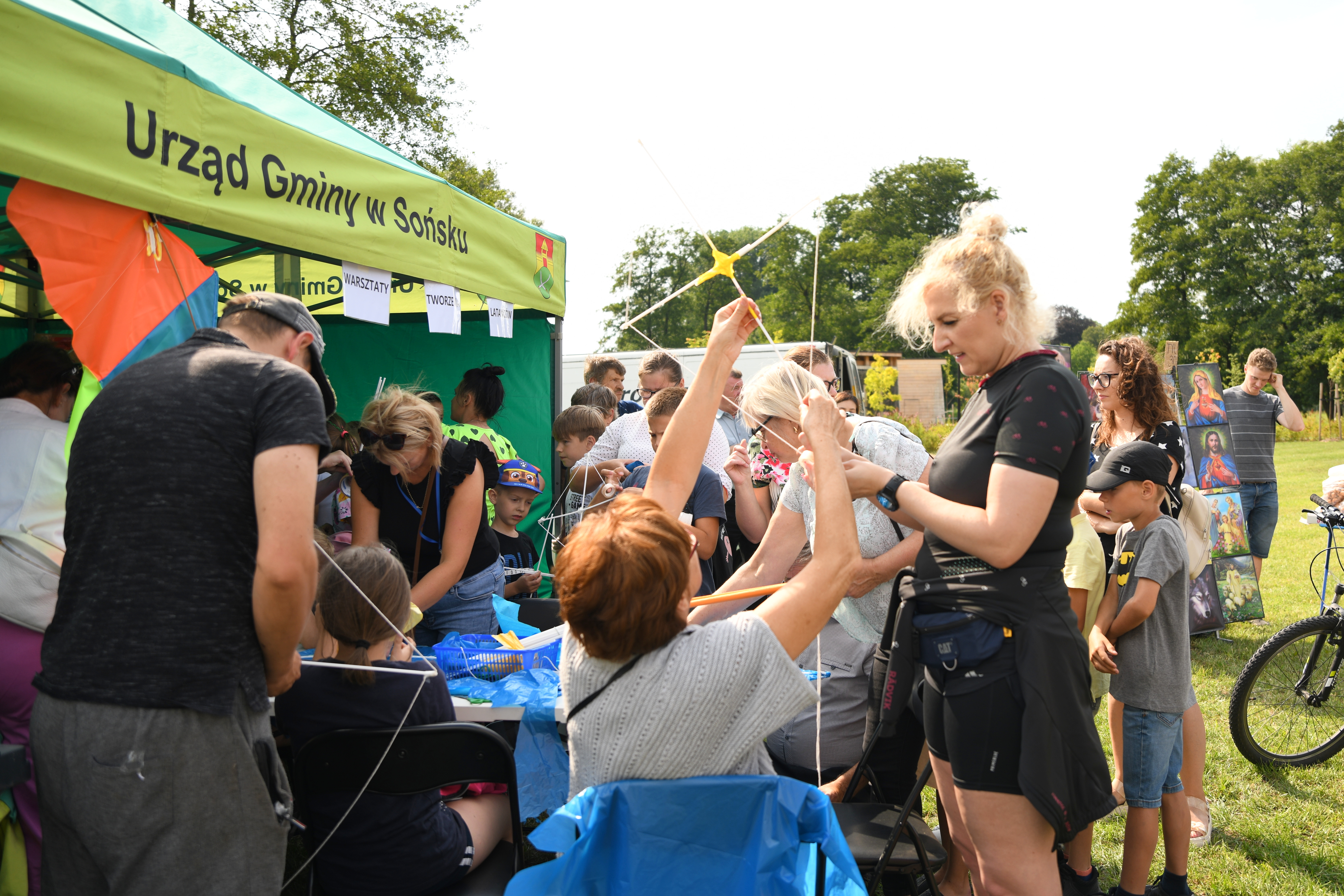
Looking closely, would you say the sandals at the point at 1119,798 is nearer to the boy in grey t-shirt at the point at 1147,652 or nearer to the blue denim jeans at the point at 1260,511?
the boy in grey t-shirt at the point at 1147,652

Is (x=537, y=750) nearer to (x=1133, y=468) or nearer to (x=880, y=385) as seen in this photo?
(x=1133, y=468)

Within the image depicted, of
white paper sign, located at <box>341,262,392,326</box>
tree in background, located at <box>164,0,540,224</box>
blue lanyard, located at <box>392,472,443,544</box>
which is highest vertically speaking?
tree in background, located at <box>164,0,540,224</box>

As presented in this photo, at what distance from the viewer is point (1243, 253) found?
3609cm

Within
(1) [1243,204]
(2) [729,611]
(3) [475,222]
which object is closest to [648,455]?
(3) [475,222]

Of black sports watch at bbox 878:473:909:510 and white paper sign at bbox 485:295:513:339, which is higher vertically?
white paper sign at bbox 485:295:513:339

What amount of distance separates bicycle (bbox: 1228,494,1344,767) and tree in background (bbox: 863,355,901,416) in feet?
69.9

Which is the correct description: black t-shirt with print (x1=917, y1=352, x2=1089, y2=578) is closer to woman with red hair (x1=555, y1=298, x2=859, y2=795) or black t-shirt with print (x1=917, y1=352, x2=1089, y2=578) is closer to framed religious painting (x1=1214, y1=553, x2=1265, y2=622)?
woman with red hair (x1=555, y1=298, x2=859, y2=795)

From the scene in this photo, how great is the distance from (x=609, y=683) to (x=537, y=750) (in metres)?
1.11

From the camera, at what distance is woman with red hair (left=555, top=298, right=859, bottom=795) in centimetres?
134

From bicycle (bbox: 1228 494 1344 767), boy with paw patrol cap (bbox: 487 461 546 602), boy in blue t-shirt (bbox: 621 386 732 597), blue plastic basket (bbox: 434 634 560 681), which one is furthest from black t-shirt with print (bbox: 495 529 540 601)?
bicycle (bbox: 1228 494 1344 767)

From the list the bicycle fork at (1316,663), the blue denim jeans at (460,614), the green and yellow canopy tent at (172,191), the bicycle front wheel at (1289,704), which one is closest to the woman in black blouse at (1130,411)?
the bicycle front wheel at (1289,704)

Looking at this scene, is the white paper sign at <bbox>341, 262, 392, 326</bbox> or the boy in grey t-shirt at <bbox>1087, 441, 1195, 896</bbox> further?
the white paper sign at <bbox>341, 262, 392, 326</bbox>

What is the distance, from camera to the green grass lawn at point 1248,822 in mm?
2680

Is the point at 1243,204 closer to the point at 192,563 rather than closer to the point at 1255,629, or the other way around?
the point at 1255,629
